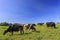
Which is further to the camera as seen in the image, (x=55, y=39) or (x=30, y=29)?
(x=30, y=29)

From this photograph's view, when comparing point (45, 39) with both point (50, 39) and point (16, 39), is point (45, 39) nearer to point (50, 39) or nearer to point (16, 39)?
point (50, 39)

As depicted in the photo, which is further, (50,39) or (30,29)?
(30,29)

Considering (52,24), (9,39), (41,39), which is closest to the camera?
(41,39)

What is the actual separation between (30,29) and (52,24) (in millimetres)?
8748

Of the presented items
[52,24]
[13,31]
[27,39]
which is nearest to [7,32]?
[13,31]

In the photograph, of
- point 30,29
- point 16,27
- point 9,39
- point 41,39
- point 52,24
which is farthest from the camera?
point 52,24

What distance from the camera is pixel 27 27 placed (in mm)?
34625

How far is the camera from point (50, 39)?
20.8m

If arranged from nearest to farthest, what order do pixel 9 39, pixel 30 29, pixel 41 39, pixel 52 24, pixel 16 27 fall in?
pixel 41 39 → pixel 9 39 → pixel 16 27 → pixel 30 29 → pixel 52 24

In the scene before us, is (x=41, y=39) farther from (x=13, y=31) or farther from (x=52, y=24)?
(x=52, y=24)

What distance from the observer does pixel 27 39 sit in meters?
21.2

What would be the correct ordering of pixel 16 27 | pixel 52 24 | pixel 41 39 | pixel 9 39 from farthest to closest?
1. pixel 52 24
2. pixel 16 27
3. pixel 9 39
4. pixel 41 39

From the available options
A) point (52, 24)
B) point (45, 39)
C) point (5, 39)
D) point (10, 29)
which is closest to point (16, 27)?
point (10, 29)

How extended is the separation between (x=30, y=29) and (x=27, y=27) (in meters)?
1.06
